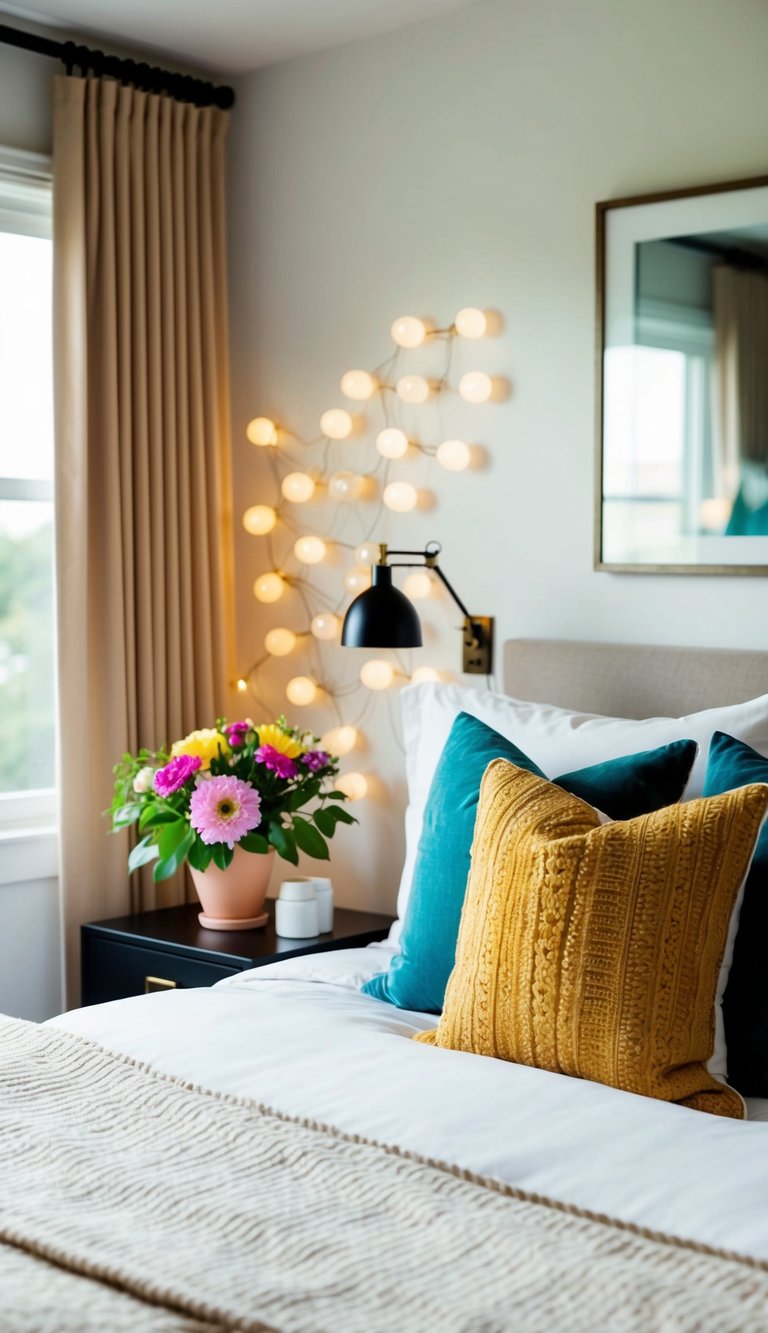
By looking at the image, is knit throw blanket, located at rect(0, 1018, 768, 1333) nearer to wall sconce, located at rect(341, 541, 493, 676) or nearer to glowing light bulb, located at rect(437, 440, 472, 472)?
wall sconce, located at rect(341, 541, 493, 676)

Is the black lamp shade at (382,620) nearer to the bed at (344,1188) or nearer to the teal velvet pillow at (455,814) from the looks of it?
the teal velvet pillow at (455,814)

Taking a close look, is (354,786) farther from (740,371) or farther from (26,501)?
(740,371)

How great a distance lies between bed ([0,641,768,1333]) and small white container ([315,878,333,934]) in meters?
0.89

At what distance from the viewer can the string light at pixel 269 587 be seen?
3.49 meters

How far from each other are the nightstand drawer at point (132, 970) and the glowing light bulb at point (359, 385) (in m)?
1.31

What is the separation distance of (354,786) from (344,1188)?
1.91 m

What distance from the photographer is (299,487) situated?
135 inches

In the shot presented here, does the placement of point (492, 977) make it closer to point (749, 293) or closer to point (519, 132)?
point (749, 293)

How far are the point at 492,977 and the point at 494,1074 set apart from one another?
17 centimetres

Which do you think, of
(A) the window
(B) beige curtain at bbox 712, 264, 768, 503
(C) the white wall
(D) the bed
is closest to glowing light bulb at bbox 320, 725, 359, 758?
(C) the white wall

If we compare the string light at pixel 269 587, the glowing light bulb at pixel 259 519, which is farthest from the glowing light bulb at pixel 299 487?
the string light at pixel 269 587

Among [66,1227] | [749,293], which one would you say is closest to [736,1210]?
[66,1227]

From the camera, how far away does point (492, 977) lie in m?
1.97

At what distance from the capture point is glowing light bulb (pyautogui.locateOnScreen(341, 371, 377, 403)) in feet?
10.8
